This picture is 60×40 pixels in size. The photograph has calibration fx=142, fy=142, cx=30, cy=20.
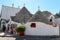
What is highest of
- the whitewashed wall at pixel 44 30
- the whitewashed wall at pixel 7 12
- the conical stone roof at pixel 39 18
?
the whitewashed wall at pixel 7 12

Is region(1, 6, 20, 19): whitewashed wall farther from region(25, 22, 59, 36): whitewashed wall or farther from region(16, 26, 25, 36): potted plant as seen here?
region(16, 26, 25, 36): potted plant

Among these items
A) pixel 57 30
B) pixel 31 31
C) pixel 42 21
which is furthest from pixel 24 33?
pixel 57 30

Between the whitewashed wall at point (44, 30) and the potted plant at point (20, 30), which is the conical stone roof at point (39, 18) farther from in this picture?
the potted plant at point (20, 30)

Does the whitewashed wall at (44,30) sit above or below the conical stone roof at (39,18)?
below

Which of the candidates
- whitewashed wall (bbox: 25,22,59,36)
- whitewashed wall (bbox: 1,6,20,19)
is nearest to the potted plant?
whitewashed wall (bbox: 25,22,59,36)

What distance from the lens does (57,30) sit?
2391cm

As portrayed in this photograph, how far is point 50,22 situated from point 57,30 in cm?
230

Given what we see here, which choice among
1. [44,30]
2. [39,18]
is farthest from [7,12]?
[44,30]

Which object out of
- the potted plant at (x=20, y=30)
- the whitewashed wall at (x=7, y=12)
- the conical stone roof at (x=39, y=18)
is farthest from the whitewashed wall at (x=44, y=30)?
the whitewashed wall at (x=7, y=12)

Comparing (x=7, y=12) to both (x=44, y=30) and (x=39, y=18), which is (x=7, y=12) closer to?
(x=39, y=18)

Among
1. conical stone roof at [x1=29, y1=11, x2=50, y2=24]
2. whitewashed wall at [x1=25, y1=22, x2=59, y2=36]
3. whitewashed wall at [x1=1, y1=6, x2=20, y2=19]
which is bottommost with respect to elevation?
whitewashed wall at [x1=25, y1=22, x2=59, y2=36]


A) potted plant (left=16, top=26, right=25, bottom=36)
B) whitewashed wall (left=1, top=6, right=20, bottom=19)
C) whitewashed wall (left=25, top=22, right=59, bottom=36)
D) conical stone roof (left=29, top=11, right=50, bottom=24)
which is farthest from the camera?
whitewashed wall (left=1, top=6, right=20, bottom=19)

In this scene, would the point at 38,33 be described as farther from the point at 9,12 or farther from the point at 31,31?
the point at 9,12

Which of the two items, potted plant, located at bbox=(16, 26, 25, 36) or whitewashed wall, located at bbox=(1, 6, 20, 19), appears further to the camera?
whitewashed wall, located at bbox=(1, 6, 20, 19)
